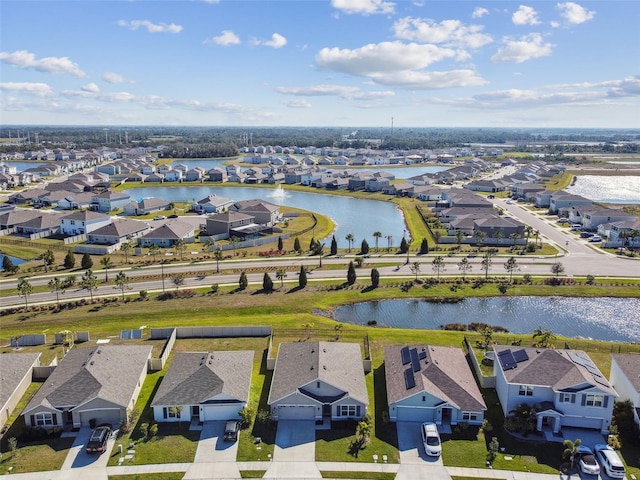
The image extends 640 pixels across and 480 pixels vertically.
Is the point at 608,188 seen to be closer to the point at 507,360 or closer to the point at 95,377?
the point at 507,360

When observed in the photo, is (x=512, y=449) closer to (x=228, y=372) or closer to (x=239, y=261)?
(x=228, y=372)

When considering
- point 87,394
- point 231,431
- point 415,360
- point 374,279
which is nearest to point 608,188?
point 374,279

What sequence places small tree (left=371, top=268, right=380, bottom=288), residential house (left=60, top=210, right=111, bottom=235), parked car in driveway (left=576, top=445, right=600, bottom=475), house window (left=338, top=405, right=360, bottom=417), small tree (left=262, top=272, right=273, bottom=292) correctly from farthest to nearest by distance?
residential house (left=60, top=210, right=111, bottom=235), small tree (left=371, top=268, right=380, bottom=288), small tree (left=262, top=272, right=273, bottom=292), house window (left=338, top=405, right=360, bottom=417), parked car in driveway (left=576, top=445, right=600, bottom=475)

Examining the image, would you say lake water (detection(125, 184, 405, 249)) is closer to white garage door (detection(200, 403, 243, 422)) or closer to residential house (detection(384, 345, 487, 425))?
residential house (detection(384, 345, 487, 425))

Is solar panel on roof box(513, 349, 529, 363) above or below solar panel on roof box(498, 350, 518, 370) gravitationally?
above

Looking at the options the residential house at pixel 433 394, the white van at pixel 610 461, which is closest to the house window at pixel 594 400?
the white van at pixel 610 461

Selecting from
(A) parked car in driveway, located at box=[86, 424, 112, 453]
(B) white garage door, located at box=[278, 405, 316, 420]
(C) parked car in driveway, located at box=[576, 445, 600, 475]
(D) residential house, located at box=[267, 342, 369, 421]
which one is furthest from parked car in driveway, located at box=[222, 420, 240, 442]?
(C) parked car in driveway, located at box=[576, 445, 600, 475]

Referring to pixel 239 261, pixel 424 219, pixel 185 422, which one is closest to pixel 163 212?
pixel 239 261
